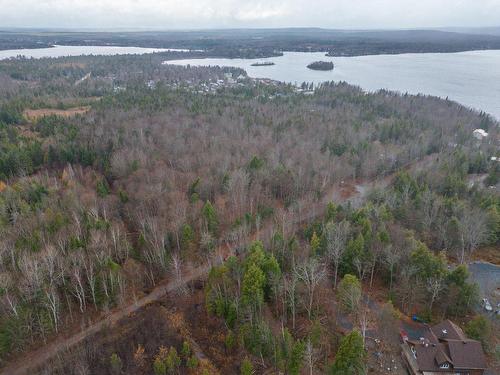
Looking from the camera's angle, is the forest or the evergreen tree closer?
the evergreen tree

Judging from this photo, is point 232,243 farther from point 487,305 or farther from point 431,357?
point 487,305

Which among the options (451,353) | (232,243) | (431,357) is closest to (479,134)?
(232,243)

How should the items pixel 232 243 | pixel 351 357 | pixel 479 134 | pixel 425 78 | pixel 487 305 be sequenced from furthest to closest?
pixel 425 78 < pixel 479 134 < pixel 232 243 < pixel 487 305 < pixel 351 357

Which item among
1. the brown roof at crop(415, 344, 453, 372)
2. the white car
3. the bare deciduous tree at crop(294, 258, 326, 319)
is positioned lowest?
the white car

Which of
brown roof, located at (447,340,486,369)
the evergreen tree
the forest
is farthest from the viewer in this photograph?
the forest

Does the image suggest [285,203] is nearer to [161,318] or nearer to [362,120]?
[161,318]

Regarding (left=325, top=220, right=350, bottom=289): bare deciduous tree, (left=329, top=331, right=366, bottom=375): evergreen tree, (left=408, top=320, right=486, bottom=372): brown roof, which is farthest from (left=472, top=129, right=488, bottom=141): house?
(left=329, top=331, right=366, bottom=375): evergreen tree

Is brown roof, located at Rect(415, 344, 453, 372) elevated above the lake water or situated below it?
below

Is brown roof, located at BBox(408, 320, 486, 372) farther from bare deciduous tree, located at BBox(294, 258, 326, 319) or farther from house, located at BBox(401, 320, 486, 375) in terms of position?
bare deciduous tree, located at BBox(294, 258, 326, 319)
